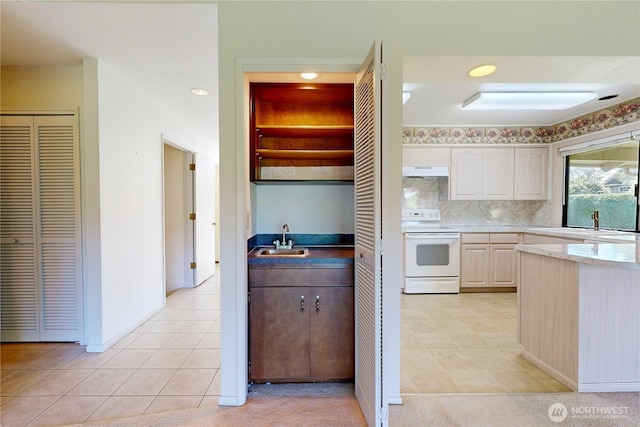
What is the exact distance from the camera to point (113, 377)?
2193 mm

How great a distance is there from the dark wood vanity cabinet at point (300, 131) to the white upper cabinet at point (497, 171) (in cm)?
279

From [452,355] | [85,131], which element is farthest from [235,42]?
[452,355]

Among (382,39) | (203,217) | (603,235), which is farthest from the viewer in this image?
(203,217)

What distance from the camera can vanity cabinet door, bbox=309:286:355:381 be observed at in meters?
2.02

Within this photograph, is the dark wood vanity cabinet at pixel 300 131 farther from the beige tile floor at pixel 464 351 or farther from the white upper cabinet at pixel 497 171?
the white upper cabinet at pixel 497 171

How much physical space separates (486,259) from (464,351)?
2.08 meters

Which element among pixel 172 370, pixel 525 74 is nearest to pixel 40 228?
pixel 172 370

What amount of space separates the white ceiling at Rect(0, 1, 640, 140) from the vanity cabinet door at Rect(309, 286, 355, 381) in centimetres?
163

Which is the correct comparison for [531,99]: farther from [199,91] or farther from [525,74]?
[199,91]

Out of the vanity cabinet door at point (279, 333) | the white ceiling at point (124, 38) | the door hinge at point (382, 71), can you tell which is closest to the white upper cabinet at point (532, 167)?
the door hinge at point (382, 71)

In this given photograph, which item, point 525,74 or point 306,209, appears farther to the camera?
point 306,209

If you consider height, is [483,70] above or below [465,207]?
above

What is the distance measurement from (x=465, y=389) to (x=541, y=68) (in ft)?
7.43

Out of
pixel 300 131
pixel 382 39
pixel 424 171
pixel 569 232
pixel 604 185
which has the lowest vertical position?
pixel 569 232
